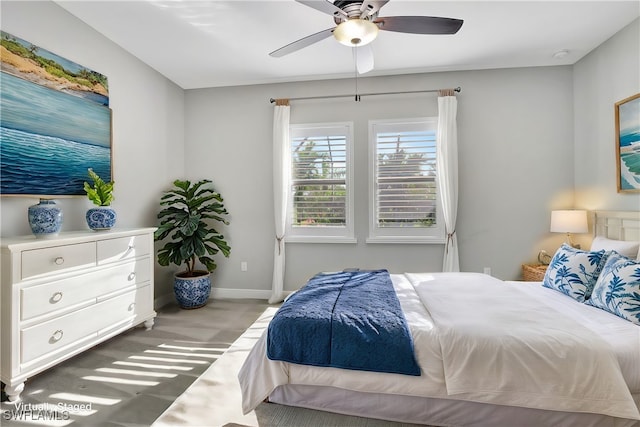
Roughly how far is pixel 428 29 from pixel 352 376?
2217 millimetres

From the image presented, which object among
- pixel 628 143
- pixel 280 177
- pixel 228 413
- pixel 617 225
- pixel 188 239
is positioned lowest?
pixel 228 413

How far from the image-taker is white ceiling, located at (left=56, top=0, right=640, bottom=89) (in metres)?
2.47

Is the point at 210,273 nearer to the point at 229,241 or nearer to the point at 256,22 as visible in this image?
the point at 229,241

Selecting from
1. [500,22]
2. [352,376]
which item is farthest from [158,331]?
[500,22]

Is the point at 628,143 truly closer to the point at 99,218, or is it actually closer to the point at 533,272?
the point at 533,272

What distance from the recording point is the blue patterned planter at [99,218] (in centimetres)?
259

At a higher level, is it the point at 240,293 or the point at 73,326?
the point at 73,326

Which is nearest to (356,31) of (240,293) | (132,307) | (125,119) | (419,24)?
(419,24)

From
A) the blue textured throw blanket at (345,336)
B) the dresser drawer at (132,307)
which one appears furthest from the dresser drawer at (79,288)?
the blue textured throw blanket at (345,336)

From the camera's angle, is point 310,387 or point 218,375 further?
point 218,375

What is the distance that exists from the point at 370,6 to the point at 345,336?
1.94 meters

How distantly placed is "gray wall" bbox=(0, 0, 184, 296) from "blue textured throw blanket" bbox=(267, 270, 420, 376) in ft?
7.22

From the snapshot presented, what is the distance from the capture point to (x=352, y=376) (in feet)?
5.30

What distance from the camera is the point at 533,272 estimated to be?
10.7 feet
